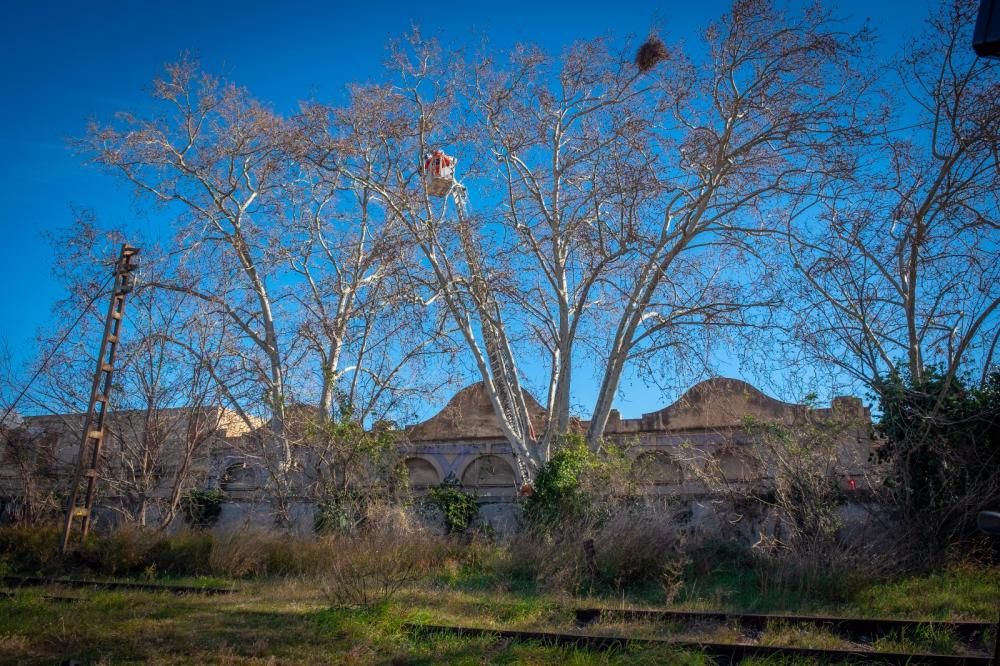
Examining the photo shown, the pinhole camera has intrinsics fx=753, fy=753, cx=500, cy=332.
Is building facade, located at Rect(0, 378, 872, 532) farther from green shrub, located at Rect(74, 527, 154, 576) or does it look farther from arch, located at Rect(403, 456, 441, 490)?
arch, located at Rect(403, 456, 441, 490)

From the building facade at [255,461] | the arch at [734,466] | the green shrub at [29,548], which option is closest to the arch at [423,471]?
the building facade at [255,461]

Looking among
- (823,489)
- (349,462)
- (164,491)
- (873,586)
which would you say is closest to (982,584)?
(873,586)

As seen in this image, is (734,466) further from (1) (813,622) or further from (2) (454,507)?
(1) (813,622)

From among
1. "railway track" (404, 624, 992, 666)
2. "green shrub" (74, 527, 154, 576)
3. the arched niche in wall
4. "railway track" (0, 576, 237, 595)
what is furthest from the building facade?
the arched niche in wall

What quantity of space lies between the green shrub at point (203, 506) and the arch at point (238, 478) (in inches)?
26.1

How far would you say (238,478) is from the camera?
21.3 meters

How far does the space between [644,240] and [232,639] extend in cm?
1249

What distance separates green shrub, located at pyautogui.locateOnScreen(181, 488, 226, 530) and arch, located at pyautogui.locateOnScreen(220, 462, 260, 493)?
0.66 metres

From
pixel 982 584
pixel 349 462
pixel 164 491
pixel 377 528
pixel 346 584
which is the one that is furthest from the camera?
pixel 164 491

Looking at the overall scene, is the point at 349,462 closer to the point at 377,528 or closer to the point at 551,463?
the point at 377,528

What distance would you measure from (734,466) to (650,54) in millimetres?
9601

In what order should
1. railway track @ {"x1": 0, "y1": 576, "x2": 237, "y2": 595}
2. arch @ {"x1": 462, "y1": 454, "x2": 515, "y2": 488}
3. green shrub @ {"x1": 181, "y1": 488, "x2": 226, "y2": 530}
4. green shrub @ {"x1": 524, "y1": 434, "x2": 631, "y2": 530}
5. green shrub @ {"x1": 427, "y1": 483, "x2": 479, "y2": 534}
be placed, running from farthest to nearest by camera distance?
arch @ {"x1": 462, "y1": 454, "x2": 515, "y2": 488}
green shrub @ {"x1": 181, "y1": 488, "x2": 226, "y2": 530}
green shrub @ {"x1": 427, "y1": 483, "x2": 479, "y2": 534}
green shrub @ {"x1": 524, "y1": 434, "x2": 631, "y2": 530}
railway track @ {"x1": 0, "y1": 576, "x2": 237, "y2": 595}

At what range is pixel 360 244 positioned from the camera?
85.9ft

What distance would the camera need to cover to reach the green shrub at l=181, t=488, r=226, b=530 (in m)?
18.9
